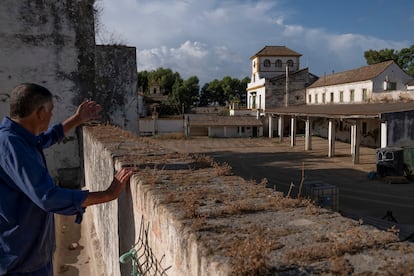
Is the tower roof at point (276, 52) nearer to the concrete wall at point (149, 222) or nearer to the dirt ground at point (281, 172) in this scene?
the dirt ground at point (281, 172)

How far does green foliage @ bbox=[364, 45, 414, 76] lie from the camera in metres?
50.2

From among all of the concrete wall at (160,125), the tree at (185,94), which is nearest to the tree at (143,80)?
the tree at (185,94)

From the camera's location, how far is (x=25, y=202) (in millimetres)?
2285

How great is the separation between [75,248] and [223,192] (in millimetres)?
4662

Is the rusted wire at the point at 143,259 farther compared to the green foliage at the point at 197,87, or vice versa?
the green foliage at the point at 197,87

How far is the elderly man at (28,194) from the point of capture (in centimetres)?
204

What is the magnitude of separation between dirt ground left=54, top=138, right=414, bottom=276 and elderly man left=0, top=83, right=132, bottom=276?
3435mm

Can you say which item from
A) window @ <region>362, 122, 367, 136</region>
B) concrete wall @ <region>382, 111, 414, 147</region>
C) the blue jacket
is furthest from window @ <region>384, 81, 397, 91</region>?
the blue jacket

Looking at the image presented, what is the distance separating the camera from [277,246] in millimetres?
1747

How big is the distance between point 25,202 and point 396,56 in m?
56.2

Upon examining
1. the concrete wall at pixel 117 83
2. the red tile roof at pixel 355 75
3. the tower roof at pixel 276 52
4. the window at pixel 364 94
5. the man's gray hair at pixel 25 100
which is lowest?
the man's gray hair at pixel 25 100

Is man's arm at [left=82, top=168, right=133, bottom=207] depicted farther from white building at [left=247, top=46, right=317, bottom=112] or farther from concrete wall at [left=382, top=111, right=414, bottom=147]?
white building at [left=247, top=46, right=317, bottom=112]

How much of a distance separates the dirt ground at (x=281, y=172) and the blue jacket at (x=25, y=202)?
11.3 feet

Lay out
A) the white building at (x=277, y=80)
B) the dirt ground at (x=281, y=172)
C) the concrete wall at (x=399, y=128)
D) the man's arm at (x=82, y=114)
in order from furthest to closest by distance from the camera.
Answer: the white building at (x=277, y=80) < the concrete wall at (x=399, y=128) < the dirt ground at (x=281, y=172) < the man's arm at (x=82, y=114)
